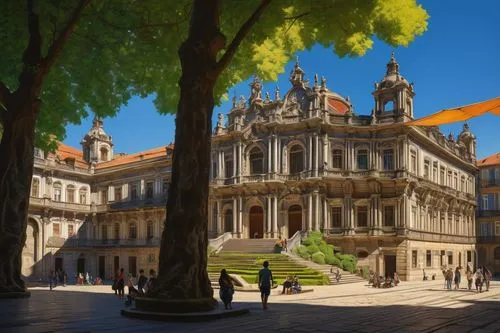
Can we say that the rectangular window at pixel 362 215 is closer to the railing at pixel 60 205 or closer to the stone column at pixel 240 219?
the stone column at pixel 240 219

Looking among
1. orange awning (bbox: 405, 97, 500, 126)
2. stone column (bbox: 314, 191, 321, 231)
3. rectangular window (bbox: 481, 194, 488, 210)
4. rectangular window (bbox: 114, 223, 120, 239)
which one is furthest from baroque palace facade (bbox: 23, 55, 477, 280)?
orange awning (bbox: 405, 97, 500, 126)

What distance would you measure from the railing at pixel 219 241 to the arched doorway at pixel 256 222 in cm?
186

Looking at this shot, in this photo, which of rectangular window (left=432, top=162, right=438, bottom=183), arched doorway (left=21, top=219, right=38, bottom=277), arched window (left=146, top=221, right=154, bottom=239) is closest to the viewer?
rectangular window (left=432, top=162, right=438, bottom=183)

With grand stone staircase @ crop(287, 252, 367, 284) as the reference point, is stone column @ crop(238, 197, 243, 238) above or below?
above

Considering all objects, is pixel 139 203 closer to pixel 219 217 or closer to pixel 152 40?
pixel 219 217

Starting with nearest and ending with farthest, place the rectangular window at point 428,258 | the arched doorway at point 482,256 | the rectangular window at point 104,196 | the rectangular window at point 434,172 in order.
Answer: the rectangular window at point 428,258 → the rectangular window at point 434,172 → the rectangular window at point 104,196 → the arched doorway at point 482,256

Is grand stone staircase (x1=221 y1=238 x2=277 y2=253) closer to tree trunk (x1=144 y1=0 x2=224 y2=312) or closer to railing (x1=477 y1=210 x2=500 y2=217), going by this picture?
tree trunk (x1=144 y1=0 x2=224 y2=312)

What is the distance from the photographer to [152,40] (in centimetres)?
1956

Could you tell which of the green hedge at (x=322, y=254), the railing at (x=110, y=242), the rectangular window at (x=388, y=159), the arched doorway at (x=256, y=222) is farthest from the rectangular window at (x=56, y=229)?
the rectangular window at (x=388, y=159)

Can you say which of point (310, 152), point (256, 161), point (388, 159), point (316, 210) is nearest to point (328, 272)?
point (316, 210)

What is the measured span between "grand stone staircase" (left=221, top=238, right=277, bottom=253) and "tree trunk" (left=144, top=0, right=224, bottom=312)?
2955cm

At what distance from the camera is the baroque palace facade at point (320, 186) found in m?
45.0

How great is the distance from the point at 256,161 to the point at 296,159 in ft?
11.5

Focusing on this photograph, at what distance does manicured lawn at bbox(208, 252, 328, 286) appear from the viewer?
117 ft
